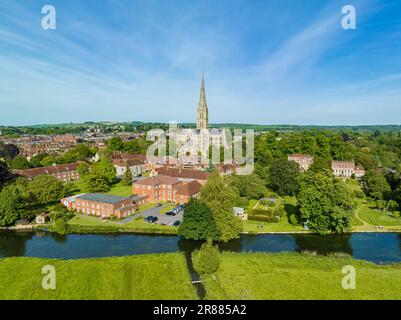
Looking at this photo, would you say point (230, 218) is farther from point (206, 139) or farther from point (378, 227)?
point (206, 139)

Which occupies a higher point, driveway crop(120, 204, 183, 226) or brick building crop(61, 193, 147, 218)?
brick building crop(61, 193, 147, 218)

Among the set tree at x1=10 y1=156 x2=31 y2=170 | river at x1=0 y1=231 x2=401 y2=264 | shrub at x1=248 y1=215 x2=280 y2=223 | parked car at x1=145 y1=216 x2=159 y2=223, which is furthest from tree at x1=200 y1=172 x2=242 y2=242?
tree at x1=10 y1=156 x2=31 y2=170

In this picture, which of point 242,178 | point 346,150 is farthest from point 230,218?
point 346,150

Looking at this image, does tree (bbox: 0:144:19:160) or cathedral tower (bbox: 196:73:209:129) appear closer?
tree (bbox: 0:144:19:160)

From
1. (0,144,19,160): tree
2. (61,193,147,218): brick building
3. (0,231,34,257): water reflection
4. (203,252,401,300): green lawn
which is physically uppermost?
(0,144,19,160): tree

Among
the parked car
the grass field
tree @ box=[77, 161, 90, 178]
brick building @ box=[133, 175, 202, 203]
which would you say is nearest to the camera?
the grass field

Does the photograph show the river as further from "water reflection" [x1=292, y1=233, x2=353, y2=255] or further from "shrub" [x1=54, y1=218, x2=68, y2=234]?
"shrub" [x1=54, y1=218, x2=68, y2=234]
